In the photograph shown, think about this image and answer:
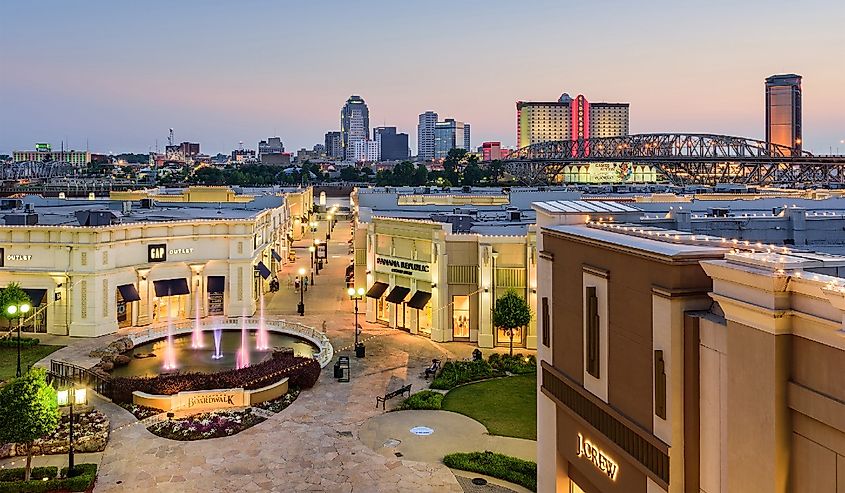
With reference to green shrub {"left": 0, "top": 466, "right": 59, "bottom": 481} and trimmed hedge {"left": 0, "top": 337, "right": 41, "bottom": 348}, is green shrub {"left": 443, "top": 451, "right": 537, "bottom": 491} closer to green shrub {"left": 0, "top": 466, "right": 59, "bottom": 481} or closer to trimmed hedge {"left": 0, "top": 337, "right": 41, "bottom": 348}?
green shrub {"left": 0, "top": 466, "right": 59, "bottom": 481}

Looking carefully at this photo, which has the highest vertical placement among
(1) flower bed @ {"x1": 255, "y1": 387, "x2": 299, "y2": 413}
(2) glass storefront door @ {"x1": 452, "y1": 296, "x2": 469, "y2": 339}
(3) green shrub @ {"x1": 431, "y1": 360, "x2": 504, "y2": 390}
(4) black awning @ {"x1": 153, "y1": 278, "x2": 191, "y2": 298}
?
(4) black awning @ {"x1": 153, "y1": 278, "x2": 191, "y2": 298}

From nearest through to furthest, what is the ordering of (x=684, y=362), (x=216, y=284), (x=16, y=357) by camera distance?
(x=684, y=362), (x=16, y=357), (x=216, y=284)

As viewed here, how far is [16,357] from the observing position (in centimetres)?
4194

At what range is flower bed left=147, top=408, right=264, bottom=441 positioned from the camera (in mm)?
29562

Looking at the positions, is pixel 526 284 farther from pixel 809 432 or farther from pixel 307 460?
pixel 809 432

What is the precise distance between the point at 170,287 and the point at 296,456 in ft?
94.4

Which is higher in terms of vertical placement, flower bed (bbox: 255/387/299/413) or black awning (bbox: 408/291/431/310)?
black awning (bbox: 408/291/431/310)

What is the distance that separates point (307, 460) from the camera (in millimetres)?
26656

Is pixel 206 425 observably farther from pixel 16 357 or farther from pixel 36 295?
pixel 36 295

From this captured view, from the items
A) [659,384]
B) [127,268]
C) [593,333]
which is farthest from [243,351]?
[659,384]

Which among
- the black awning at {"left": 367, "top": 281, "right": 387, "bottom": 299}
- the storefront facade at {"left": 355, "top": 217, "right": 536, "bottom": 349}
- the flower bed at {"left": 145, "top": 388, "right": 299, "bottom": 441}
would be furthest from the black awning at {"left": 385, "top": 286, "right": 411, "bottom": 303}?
the flower bed at {"left": 145, "top": 388, "right": 299, "bottom": 441}

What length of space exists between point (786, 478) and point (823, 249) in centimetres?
1149

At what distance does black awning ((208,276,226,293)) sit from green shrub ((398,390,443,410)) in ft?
82.1

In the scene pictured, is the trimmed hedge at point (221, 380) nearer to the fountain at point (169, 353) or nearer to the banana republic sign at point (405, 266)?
the fountain at point (169, 353)
